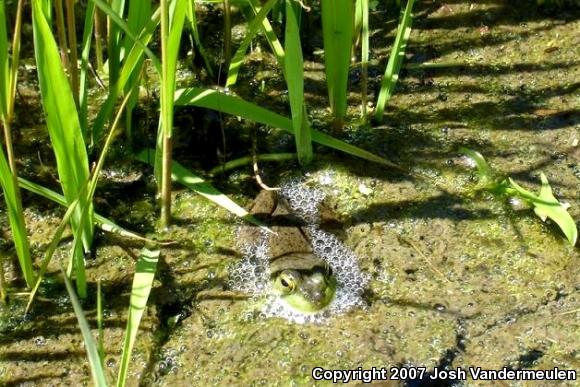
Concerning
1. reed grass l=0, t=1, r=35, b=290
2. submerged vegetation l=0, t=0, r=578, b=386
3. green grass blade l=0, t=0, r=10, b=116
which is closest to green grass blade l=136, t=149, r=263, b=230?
submerged vegetation l=0, t=0, r=578, b=386

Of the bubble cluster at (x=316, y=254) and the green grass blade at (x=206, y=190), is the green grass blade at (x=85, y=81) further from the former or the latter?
the bubble cluster at (x=316, y=254)

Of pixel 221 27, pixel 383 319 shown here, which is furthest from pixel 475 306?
pixel 221 27

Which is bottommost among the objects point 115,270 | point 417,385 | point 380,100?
point 417,385

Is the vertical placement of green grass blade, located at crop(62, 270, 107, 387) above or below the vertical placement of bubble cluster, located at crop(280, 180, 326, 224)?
above

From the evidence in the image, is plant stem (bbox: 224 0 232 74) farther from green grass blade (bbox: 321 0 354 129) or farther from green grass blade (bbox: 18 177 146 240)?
green grass blade (bbox: 18 177 146 240)

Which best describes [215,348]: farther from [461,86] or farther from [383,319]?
[461,86]
